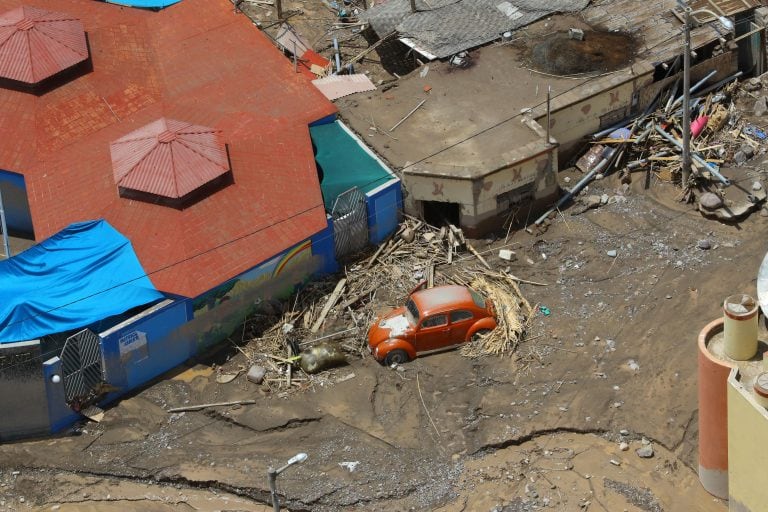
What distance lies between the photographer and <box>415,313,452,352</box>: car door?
2920 cm

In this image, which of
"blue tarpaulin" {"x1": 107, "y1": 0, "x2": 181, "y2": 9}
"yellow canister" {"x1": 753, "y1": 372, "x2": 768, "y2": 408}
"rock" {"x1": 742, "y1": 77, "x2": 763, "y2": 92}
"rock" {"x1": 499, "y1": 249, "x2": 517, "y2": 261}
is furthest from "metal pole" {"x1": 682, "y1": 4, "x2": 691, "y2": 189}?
"blue tarpaulin" {"x1": 107, "y1": 0, "x2": 181, "y2": 9}

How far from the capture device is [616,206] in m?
33.7

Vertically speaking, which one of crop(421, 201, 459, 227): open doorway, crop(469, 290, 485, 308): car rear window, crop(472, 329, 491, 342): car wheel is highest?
crop(421, 201, 459, 227): open doorway

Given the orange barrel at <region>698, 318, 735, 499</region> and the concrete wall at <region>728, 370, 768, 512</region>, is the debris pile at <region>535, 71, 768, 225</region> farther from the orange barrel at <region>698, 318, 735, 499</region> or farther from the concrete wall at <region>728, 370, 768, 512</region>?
the concrete wall at <region>728, 370, 768, 512</region>

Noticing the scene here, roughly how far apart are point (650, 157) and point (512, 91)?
15.2 ft

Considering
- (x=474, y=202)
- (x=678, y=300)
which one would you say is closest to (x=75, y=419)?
(x=474, y=202)

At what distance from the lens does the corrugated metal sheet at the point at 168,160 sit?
1216 inches

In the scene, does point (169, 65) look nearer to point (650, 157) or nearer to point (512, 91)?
point (512, 91)

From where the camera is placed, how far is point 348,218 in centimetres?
3173

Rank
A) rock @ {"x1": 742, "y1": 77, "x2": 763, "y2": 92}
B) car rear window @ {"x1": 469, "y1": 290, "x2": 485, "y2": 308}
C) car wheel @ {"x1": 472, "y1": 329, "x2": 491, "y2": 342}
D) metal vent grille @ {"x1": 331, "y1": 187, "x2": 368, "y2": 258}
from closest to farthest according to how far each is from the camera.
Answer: car rear window @ {"x1": 469, "y1": 290, "x2": 485, "y2": 308} → car wheel @ {"x1": 472, "y1": 329, "x2": 491, "y2": 342} → metal vent grille @ {"x1": 331, "y1": 187, "x2": 368, "y2": 258} → rock @ {"x1": 742, "y1": 77, "x2": 763, "y2": 92}

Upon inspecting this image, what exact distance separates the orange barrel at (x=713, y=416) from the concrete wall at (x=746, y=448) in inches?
26.9

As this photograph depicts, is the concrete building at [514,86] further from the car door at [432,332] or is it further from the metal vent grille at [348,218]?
the car door at [432,332]

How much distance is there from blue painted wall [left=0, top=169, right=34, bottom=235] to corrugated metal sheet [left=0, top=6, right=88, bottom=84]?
3.35 metres

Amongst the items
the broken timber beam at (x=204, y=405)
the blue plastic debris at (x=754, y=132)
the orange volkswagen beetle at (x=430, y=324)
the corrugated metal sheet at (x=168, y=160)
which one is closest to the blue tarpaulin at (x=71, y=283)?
the corrugated metal sheet at (x=168, y=160)
